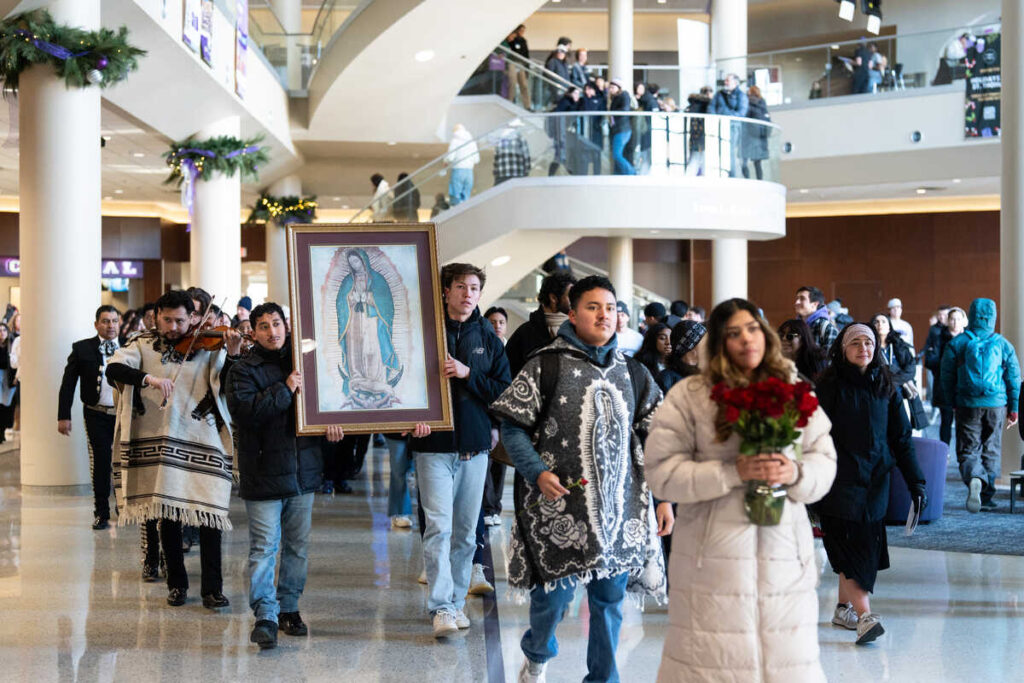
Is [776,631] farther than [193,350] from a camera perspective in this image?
No

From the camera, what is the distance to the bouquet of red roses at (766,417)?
122 inches

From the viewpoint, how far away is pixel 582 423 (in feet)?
14.1

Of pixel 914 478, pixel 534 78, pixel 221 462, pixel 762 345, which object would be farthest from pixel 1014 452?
pixel 534 78

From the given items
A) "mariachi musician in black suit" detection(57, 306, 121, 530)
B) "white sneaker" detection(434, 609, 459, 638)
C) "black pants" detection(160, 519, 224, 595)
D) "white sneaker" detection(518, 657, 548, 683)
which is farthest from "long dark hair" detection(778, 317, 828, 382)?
"mariachi musician in black suit" detection(57, 306, 121, 530)

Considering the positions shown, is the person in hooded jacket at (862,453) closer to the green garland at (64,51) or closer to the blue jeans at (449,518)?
the blue jeans at (449,518)

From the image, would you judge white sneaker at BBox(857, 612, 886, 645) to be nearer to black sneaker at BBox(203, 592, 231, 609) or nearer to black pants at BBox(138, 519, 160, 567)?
black sneaker at BBox(203, 592, 231, 609)

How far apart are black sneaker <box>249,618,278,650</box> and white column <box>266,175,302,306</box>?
1652cm

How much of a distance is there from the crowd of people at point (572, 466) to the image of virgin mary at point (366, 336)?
230mm

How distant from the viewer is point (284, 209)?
20.9m

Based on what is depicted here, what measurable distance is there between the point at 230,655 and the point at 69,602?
145cm

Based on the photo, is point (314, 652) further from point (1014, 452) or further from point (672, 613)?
point (1014, 452)

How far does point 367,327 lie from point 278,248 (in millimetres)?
16993

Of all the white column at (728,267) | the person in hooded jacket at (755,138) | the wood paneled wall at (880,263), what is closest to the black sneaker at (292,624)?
the person in hooded jacket at (755,138)

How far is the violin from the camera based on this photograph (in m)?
6.02
